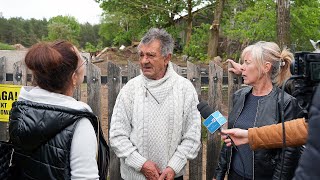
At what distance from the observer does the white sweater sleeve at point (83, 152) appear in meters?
1.76

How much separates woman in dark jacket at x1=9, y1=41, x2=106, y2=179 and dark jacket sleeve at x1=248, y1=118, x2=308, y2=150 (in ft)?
3.20

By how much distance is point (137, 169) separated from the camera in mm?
2775

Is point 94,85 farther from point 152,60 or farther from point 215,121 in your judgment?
point 215,121

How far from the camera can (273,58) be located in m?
2.78

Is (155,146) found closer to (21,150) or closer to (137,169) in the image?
(137,169)

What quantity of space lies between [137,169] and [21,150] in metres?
1.10

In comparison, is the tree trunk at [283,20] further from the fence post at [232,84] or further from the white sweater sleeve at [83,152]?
the white sweater sleeve at [83,152]

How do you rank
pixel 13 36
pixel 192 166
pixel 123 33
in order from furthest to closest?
pixel 13 36 → pixel 123 33 → pixel 192 166

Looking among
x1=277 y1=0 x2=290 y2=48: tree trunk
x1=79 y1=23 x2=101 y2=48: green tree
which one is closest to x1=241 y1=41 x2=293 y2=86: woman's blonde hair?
x1=277 y1=0 x2=290 y2=48: tree trunk

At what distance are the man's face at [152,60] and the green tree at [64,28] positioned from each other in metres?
39.8

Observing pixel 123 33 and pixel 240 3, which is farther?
pixel 123 33

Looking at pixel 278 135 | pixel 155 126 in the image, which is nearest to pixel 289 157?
pixel 278 135

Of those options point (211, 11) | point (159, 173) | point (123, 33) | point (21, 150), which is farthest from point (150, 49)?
point (123, 33)

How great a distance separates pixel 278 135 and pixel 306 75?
0.61 m
